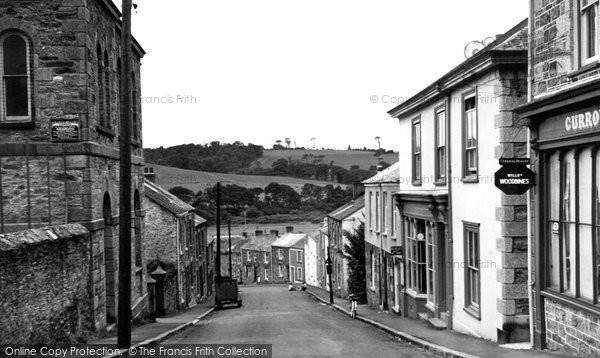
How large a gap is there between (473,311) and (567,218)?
5.63 m

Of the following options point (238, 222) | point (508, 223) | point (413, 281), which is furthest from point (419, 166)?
point (238, 222)

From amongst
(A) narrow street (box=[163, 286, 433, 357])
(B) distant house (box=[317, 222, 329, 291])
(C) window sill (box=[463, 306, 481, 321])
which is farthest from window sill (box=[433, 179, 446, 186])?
(B) distant house (box=[317, 222, 329, 291])

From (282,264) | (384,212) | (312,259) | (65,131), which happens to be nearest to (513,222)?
(65,131)

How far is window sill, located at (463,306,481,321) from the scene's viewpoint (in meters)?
15.8

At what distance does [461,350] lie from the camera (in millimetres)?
13766

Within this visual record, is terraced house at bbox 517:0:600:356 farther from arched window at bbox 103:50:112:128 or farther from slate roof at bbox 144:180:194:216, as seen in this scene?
slate roof at bbox 144:180:194:216

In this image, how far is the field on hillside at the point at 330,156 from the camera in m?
129

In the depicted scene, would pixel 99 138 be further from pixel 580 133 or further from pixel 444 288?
pixel 580 133

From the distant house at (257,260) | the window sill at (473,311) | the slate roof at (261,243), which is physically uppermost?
the window sill at (473,311)

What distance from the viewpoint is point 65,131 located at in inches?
650

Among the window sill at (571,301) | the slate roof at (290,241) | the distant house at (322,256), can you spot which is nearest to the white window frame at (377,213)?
the window sill at (571,301)

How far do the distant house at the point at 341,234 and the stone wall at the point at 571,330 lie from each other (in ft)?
103

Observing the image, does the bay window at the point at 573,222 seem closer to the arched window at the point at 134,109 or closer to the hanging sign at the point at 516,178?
the hanging sign at the point at 516,178

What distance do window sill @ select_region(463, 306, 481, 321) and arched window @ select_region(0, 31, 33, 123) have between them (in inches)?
452
